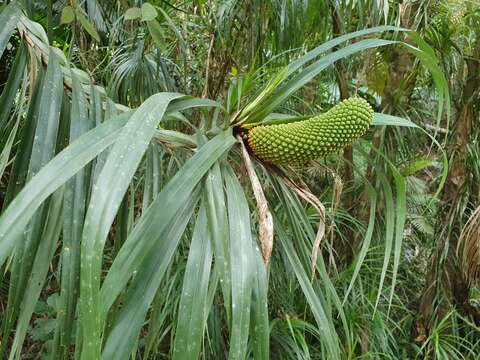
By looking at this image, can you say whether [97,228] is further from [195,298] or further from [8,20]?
[8,20]

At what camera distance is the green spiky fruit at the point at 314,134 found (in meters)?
0.58

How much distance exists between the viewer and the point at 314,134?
1.93 feet

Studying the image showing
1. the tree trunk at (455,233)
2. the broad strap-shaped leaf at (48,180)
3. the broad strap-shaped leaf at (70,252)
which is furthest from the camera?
the tree trunk at (455,233)

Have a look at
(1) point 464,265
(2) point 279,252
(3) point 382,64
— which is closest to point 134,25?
(3) point 382,64

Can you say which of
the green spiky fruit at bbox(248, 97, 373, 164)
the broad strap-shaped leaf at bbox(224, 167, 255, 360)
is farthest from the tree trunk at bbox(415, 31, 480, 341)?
the broad strap-shaped leaf at bbox(224, 167, 255, 360)

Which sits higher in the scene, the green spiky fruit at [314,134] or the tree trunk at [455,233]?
the green spiky fruit at [314,134]

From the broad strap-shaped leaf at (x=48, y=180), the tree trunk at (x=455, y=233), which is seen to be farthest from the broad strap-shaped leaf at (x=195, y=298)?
the tree trunk at (x=455, y=233)

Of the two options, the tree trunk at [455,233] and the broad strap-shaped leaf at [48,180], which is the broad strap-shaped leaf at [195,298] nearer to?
the broad strap-shaped leaf at [48,180]

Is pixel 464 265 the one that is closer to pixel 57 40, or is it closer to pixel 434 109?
pixel 434 109

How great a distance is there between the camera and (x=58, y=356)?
55 cm

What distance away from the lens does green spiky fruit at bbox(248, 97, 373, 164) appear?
585 mm

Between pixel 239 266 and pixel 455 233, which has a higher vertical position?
pixel 239 266

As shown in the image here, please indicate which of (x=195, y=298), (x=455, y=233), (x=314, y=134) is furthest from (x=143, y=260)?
(x=455, y=233)

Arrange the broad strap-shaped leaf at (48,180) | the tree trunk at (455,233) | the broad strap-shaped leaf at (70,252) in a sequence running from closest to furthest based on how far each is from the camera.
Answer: the broad strap-shaped leaf at (48,180) < the broad strap-shaped leaf at (70,252) < the tree trunk at (455,233)
